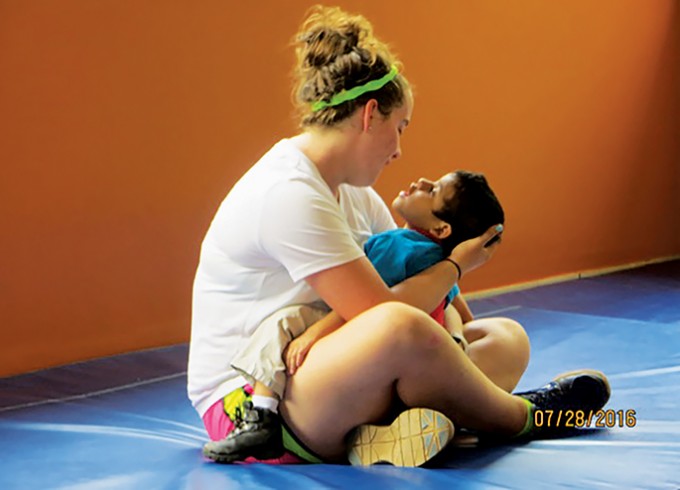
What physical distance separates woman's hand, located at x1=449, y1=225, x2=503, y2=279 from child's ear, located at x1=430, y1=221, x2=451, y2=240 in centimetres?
6

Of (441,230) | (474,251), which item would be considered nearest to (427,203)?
(441,230)

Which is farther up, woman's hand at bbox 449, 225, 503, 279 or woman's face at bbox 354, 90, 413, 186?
woman's face at bbox 354, 90, 413, 186

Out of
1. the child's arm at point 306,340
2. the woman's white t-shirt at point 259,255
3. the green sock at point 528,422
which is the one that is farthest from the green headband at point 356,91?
the green sock at point 528,422

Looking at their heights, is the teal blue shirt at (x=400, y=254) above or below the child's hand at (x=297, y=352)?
above

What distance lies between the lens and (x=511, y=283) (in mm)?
5188

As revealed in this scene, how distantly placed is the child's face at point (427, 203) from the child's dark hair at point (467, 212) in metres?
0.01

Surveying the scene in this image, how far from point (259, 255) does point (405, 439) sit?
50cm

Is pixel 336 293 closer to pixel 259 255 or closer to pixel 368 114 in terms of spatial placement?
pixel 259 255

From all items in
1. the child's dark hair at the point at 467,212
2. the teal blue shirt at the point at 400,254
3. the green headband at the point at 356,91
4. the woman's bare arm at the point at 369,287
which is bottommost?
the woman's bare arm at the point at 369,287

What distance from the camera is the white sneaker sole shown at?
7.18 feet

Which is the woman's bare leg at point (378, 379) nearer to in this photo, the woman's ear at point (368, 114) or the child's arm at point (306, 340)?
the child's arm at point (306, 340)

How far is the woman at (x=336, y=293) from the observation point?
7.23 feet

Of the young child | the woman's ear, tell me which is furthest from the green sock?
the woman's ear
